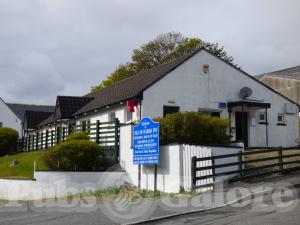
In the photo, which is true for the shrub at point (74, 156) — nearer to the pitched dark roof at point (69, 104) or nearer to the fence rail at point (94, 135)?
the fence rail at point (94, 135)

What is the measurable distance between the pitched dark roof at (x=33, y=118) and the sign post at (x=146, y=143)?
2903cm

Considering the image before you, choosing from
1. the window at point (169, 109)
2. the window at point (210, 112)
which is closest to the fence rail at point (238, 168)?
the window at point (169, 109)

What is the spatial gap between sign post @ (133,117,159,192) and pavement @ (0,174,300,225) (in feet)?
7.59

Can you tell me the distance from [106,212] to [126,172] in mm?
7683

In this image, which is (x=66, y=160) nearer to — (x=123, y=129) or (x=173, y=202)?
(x=123, y=129)

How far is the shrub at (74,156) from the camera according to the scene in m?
21.4

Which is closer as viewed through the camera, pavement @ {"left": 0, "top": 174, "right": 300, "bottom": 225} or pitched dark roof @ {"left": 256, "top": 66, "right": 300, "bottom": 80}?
pavement @ {"left": 0, "top": 174, "right": 300, "bottom": 225}

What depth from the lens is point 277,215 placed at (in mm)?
11516

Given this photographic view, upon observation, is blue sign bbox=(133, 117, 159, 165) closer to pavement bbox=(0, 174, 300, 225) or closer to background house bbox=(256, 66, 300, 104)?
pavement bbox=(0, 174, 300, 225)

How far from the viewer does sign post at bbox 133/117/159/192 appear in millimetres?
18016

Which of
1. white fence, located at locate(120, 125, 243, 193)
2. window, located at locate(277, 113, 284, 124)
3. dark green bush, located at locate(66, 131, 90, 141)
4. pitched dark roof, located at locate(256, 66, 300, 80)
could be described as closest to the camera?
white fence, located at locate(120, 125, 243, 193)

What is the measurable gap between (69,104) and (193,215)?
2475cm

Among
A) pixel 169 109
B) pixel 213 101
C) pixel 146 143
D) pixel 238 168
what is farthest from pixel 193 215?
pixel 213 101

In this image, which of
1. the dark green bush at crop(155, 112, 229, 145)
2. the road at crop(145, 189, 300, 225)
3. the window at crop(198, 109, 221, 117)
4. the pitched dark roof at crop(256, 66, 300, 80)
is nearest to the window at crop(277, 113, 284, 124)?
the window at crop(198, 109, 221, 117)
